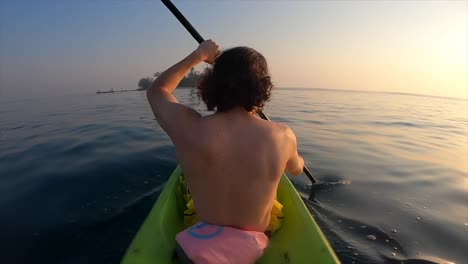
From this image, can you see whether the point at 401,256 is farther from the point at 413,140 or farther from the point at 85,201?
the point at 413,140

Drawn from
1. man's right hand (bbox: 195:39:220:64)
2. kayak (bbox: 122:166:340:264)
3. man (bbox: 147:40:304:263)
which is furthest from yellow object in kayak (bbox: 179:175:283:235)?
man's right hand (bbox: 195:39:220:64)

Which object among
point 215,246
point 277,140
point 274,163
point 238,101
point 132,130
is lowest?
point 132,130

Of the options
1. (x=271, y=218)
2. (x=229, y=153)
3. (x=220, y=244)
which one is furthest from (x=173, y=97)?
(x=271, y=218)

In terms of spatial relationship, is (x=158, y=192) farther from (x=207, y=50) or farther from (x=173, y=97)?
(x=173, y=97)

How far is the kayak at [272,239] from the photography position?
282cm

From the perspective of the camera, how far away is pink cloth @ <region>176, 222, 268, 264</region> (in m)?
2.36

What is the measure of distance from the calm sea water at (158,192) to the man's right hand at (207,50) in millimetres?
2646

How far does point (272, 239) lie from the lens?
3.38 metres

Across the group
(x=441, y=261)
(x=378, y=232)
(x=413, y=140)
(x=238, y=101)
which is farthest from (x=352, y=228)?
(x=413, y=140)

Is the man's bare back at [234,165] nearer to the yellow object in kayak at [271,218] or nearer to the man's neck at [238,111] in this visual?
the man's neck at [238,111]

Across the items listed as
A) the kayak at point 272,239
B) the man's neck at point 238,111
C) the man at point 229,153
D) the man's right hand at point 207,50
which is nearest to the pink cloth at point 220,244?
the man at point 229,153

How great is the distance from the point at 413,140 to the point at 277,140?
11.5m

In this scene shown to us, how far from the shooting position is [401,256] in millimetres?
4367

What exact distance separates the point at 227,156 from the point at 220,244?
0.65 meters
